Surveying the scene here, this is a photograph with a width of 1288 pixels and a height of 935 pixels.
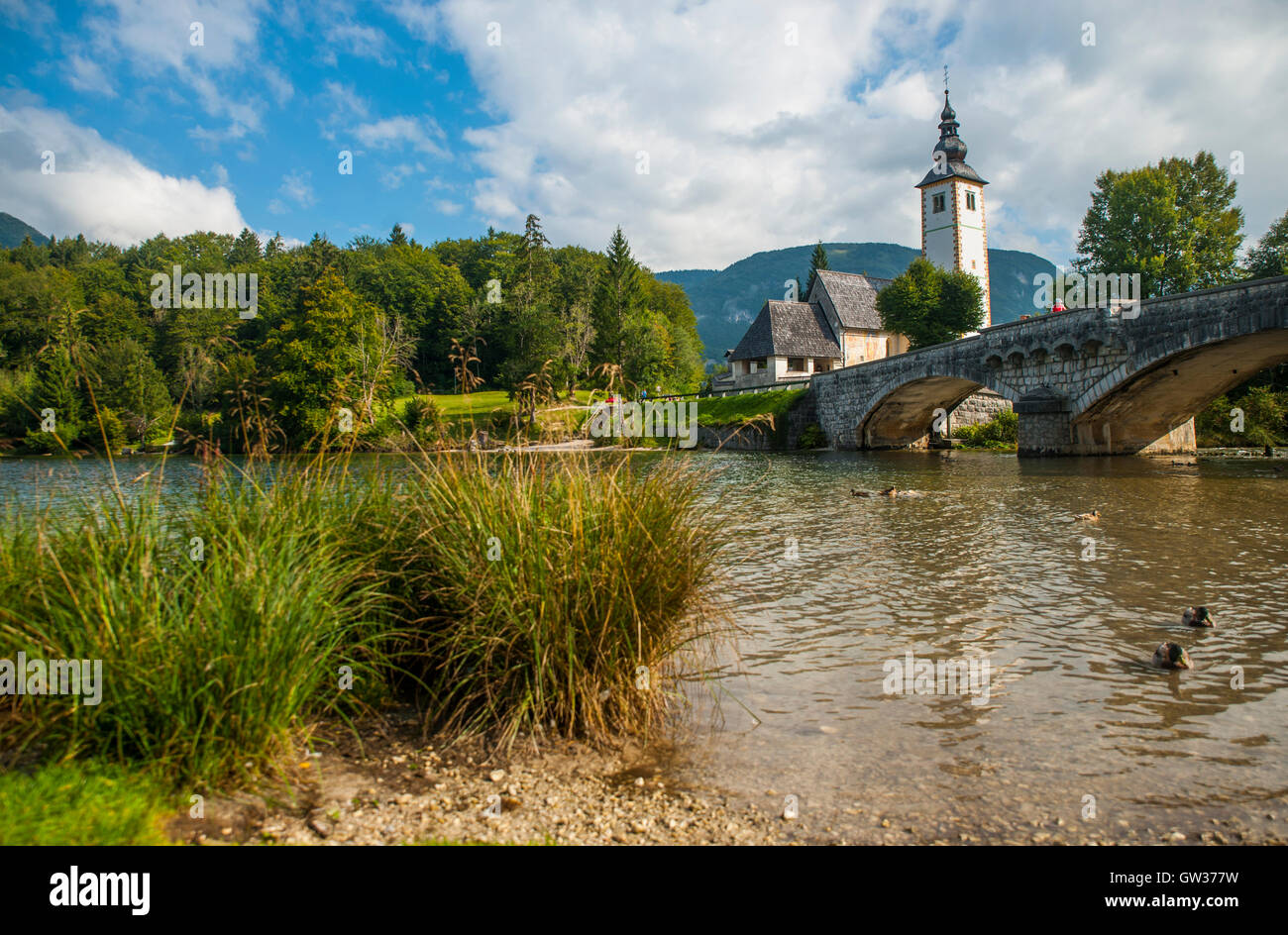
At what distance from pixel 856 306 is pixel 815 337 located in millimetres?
5360

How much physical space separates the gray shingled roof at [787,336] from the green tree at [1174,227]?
20320 mm

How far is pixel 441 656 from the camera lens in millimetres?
4543

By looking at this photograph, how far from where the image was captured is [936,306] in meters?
53.2

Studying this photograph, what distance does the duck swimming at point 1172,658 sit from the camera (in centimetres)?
568

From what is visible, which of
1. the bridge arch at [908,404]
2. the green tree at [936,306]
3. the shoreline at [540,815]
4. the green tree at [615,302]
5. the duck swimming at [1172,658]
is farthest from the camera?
the green tree at [615,302]

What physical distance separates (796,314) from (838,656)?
197 ft

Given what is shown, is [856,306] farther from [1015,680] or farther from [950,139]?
[1015,680]

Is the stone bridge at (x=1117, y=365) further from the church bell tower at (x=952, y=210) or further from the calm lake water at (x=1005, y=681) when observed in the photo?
the church bell tower at (x=952, y=210)

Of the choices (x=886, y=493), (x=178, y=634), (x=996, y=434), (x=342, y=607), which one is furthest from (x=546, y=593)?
(x=996, y=434)

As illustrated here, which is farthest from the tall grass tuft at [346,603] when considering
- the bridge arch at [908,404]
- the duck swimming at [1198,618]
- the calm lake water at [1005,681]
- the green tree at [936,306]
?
the green tree at [936,306]
